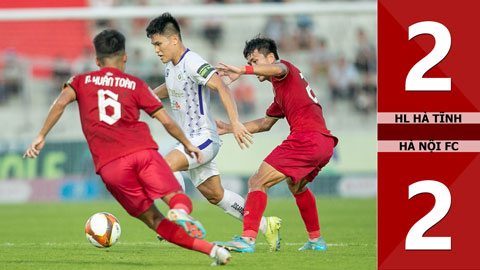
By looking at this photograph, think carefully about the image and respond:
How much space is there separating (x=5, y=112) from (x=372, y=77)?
8403mm

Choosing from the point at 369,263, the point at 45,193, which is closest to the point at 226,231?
the point at 369,263

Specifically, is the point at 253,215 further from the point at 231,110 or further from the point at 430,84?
the point at 430,84

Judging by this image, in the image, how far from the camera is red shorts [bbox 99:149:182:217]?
7230 mm

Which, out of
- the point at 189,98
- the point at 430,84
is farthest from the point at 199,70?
the point at 430,84

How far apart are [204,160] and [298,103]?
3.65ft

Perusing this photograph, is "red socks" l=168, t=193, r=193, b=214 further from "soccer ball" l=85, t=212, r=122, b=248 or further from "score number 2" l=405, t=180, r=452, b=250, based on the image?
"soccer ball" l=85, t=212, r=122, b=248

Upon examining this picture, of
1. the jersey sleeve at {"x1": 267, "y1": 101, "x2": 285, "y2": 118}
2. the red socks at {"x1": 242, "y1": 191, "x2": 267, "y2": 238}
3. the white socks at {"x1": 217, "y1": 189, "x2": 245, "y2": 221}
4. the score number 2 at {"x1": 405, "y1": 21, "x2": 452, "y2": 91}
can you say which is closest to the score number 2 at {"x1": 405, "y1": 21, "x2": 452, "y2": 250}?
the score number 2 at {"x1": 405, "y1": 21, "x2": 452, "y2": 91}

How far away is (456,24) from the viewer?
247 inches

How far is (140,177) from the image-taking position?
23.9ft

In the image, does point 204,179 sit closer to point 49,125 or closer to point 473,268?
point 49,125

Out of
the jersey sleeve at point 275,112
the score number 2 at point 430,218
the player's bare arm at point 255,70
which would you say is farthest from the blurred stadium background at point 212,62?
the score number 2 at point 430,218

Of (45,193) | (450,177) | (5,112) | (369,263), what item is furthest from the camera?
(5,112)

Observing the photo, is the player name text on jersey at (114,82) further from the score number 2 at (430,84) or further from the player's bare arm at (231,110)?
the score number 2 at (430,84)

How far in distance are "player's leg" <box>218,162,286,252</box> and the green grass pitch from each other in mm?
158
